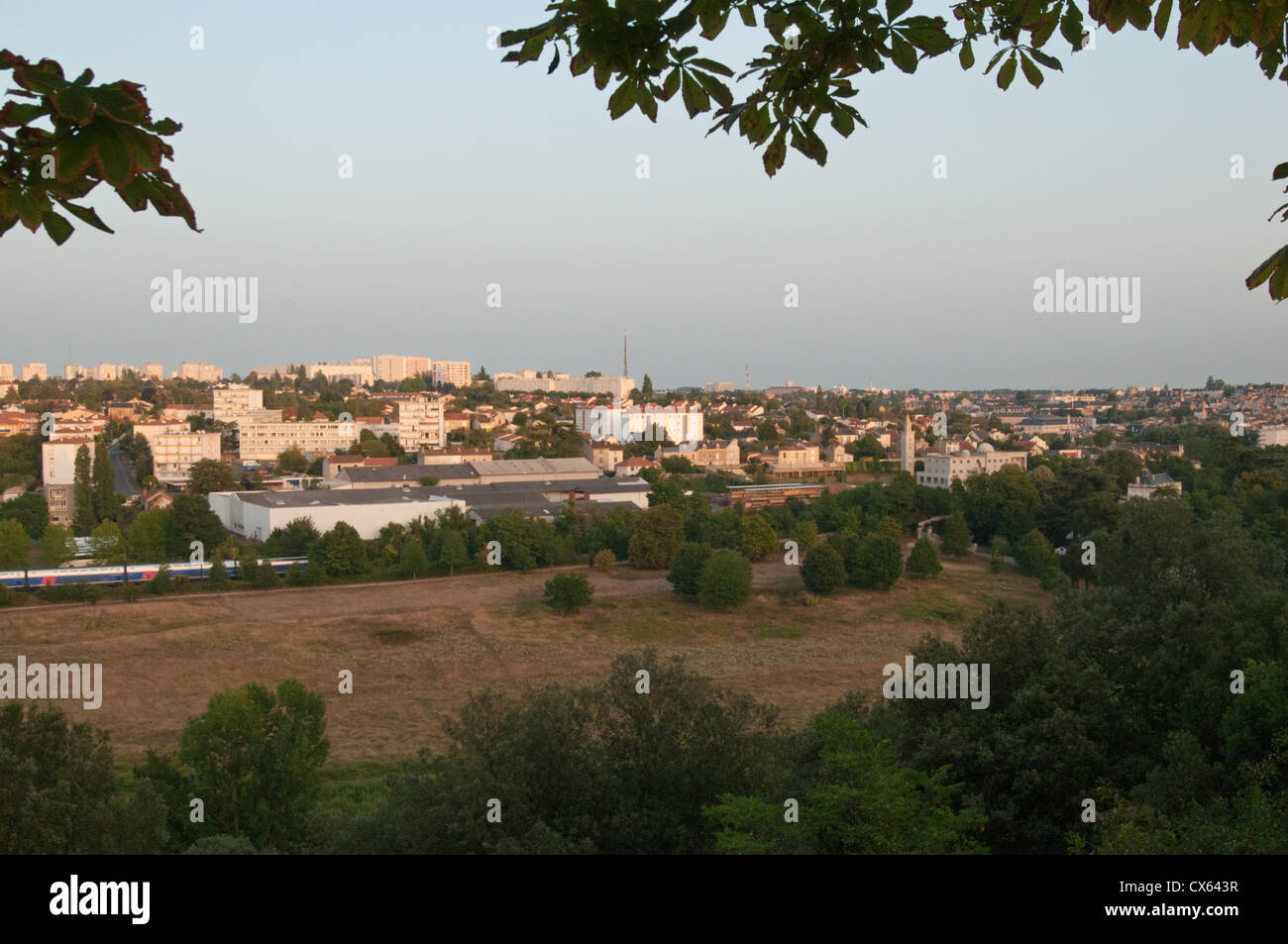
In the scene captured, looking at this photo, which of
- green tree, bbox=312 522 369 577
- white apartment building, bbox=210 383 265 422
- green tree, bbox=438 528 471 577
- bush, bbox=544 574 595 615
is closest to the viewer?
bush, bbox=544 574 595 615

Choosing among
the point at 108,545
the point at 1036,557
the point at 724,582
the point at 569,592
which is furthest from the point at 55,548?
the point at 1036,557

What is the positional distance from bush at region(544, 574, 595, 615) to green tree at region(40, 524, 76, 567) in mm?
9497

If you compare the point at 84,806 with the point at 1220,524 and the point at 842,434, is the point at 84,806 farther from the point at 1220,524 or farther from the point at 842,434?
the point at 842,434

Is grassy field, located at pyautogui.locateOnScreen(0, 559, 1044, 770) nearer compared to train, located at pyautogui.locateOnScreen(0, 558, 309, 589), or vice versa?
grassy field, located at pyautogui.locateOnScreen(0, 559, 1044, 770)

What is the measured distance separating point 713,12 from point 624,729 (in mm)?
5287

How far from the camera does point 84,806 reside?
19.5 ft

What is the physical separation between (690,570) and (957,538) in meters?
7.41

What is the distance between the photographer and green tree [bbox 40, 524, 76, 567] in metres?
18.2

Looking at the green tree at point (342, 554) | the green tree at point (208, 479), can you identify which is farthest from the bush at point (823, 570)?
the green tree at point (208, 479)

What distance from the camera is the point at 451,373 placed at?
8231 cm

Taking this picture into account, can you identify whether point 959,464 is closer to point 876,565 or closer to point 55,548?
point 876,565

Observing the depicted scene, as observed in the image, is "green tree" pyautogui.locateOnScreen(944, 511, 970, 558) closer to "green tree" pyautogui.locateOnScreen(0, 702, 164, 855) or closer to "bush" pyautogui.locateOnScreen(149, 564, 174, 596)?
"bush" pyautogui.locateOnScreen(149, 564, 174, 596)

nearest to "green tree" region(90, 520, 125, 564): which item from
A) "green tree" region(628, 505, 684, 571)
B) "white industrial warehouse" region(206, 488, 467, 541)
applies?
"white industrial warehouse" region(206, 488, 467, 541)
